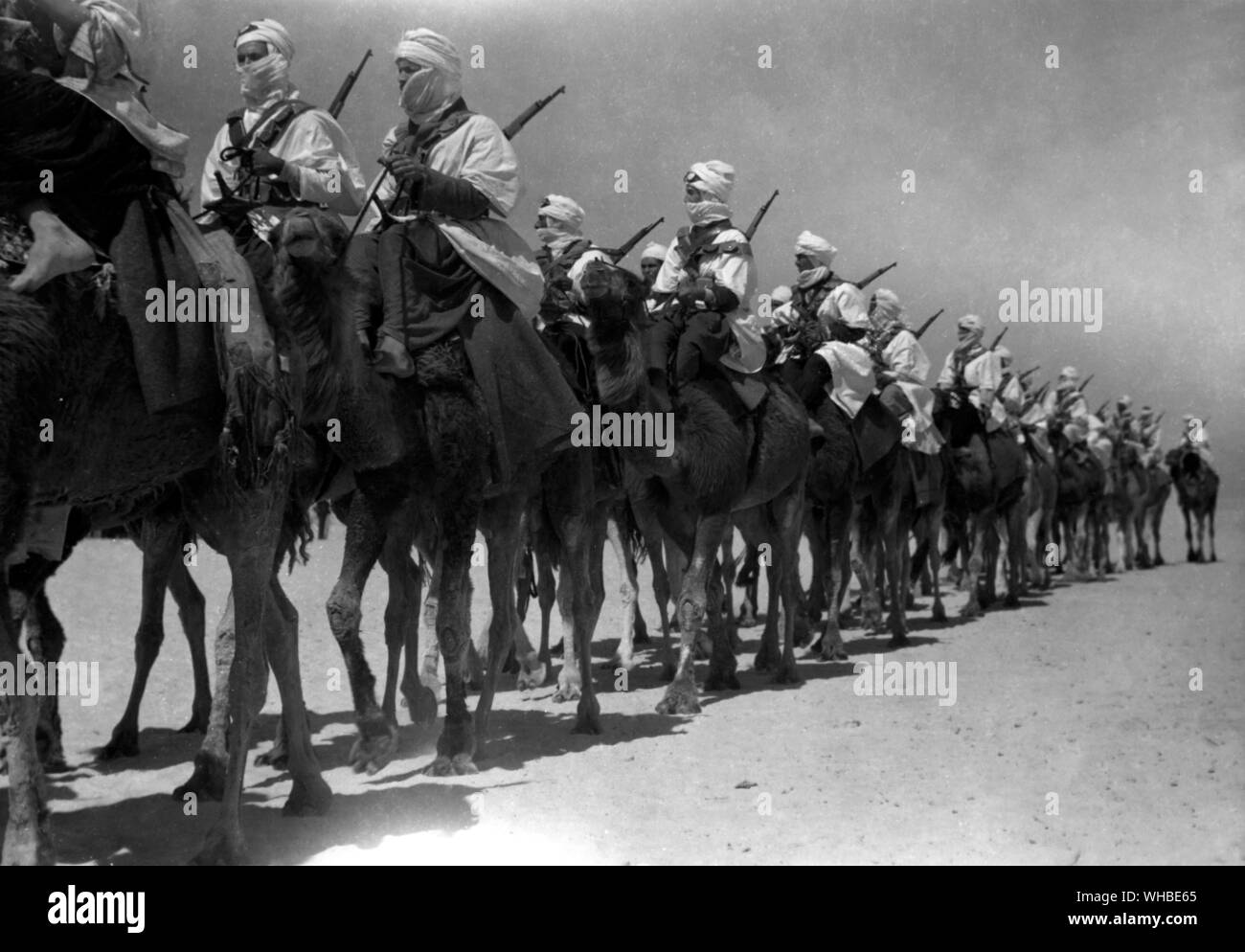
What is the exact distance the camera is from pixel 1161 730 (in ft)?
28.0

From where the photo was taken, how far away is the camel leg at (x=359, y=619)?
818cm

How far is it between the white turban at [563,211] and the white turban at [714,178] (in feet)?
4.67

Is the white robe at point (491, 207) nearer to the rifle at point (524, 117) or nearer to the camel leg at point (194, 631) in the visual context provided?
the rifle at point (524, 117)

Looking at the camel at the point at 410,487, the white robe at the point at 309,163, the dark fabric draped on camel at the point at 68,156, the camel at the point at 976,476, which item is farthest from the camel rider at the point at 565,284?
the camel at the point at 976,476

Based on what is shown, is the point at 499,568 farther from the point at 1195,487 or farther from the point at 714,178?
the point at 1195,487

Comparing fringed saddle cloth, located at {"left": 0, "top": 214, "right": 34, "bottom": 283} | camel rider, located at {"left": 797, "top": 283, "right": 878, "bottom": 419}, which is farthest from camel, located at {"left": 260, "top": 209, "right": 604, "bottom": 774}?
camel rider, located at {"left": 797, "top": 283, "right": 878, "bottom": 419}

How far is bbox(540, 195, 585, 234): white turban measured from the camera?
12484 mm

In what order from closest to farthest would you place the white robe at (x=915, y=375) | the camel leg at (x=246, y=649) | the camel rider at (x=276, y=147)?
the camel leg at (x=246, y=649) → the camel rider at (x=276, y=147) → the white robe at (x=915, y=375)

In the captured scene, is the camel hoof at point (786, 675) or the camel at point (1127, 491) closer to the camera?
the camel hoof at point (786, 675)

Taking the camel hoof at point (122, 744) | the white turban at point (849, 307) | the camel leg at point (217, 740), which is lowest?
the camel hoof at point (122, 744)

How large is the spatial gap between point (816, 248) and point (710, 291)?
3.32 metres

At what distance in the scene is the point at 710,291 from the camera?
11.1m
